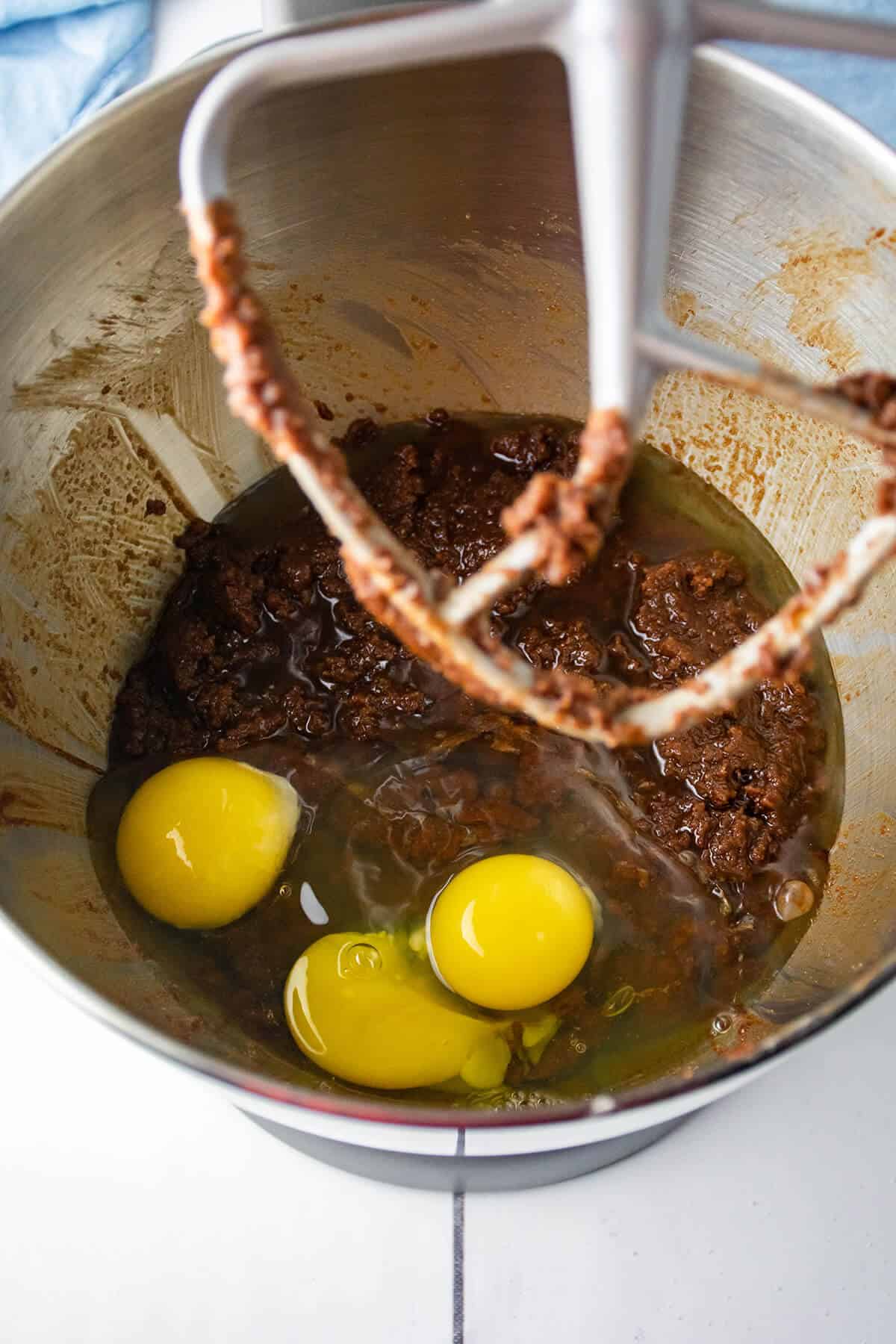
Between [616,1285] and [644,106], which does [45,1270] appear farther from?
[644,106]

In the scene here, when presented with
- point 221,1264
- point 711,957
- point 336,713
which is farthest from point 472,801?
point 221,1264

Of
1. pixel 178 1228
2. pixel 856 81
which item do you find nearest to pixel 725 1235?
pixel 178 1228

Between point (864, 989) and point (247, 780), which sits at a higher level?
point (247, 780)

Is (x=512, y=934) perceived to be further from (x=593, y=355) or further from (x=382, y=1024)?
(x=593, y=355)

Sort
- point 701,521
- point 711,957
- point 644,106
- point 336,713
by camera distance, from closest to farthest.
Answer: point 644,106 < point 711,957 < point 336,713 < point 701,521

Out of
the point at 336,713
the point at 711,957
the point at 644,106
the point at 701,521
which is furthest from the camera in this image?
the point at 701,521

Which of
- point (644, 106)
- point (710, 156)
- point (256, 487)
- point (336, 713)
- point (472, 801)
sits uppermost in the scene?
point (710, 156)

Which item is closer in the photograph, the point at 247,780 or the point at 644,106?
the point at 644,106
